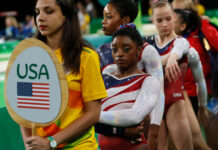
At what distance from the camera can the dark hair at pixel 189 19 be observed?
3.39m

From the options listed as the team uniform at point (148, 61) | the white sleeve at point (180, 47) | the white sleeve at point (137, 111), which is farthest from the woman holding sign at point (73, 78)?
the white sleeve at point (180, 47)

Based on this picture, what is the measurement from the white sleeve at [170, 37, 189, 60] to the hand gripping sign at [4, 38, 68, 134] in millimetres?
1289

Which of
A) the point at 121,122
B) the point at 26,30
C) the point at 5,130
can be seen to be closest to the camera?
the point at 121,122

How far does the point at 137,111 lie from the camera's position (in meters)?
1.90

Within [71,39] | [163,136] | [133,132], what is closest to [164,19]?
[163,136]

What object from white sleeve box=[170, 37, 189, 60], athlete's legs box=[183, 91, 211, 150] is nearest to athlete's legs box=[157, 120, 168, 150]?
athlete's legs box=[183, 91, 211, 150]

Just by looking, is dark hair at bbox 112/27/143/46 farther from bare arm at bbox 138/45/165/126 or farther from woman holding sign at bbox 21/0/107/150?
woman holding sign at bbox 21/0/107/150

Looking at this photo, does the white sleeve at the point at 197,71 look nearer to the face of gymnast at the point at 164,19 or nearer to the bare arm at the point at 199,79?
the bare arm at the point at 199,79

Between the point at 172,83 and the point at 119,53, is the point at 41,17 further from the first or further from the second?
the point at 172,83

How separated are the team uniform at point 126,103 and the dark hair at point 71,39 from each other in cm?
44

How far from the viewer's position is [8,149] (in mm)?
2539

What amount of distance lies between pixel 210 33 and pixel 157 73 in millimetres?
1737

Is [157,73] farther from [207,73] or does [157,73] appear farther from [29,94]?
[207,73]

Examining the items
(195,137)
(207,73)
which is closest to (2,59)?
(207,73)
